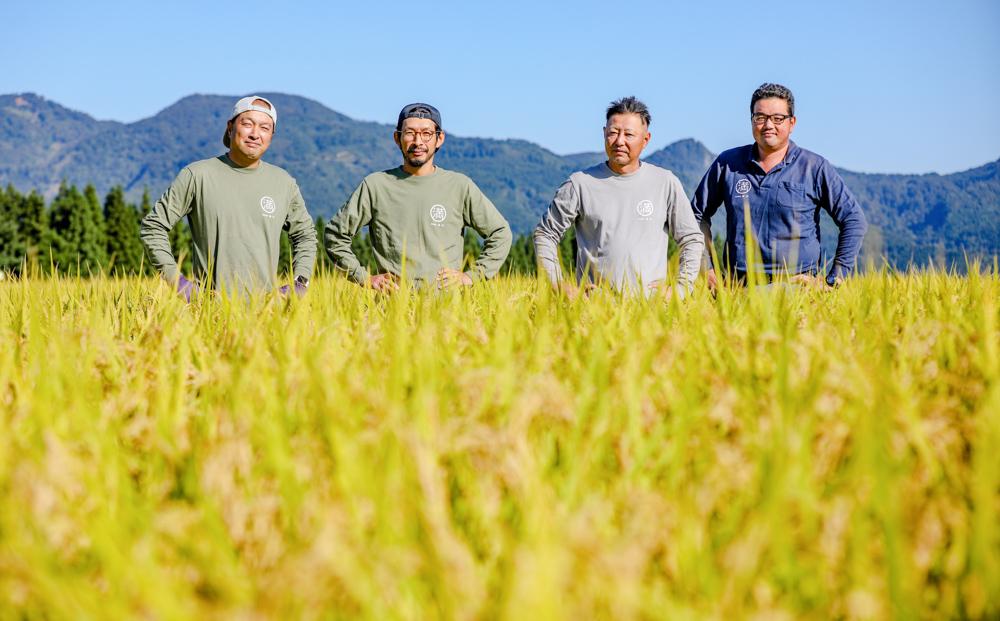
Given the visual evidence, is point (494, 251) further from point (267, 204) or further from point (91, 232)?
point (91, 232)

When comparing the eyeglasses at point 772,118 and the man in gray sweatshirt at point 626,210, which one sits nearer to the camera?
the man in gray sweatshirt at point 626,210

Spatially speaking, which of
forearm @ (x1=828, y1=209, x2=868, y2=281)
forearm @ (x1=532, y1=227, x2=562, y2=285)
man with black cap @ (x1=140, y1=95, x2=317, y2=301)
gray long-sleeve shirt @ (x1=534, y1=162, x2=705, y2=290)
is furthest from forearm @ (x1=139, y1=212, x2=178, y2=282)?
forearm @ (x1=828, y1=209, x2=868, y2=281)

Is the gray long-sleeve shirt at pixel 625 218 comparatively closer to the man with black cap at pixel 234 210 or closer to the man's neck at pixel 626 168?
the man's neck at pixel 626 168

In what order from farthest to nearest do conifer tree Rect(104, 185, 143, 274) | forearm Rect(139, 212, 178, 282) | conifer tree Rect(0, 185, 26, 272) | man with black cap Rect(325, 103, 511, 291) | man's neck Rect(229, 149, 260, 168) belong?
conifer tree Rect(0, 185, 26, 272), conifer tree Rect(104, 185, 143, 274), man with black cap Rect(325, 103, 511, 291), man's neck Rect(229, 149, 260, 168), forearm Rect(139, 212, 178, 282)

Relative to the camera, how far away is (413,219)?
18.2 feet

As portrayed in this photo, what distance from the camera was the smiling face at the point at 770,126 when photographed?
18.6ft

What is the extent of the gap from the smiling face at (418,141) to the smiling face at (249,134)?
86cm

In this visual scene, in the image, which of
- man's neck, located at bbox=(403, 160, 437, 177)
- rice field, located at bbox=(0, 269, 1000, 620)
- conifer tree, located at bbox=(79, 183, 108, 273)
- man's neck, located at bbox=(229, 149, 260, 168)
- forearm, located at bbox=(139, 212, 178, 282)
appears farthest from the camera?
conifer tree, located at bbox=(79, 183, 108, 273)

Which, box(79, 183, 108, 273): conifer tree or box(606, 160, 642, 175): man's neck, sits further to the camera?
box(79, 183, 108, 273): conifer tree

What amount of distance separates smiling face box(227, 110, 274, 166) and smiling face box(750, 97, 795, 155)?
3.39m

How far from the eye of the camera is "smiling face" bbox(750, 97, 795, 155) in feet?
18.6

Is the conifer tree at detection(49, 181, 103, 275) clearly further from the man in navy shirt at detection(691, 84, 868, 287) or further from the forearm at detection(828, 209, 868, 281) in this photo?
the forearm at detection(828, 209, 868, 281)

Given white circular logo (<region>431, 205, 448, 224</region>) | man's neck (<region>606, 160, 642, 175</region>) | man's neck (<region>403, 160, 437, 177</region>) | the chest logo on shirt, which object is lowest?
white circular logo (<region>431, 205, 448, 224</region>)

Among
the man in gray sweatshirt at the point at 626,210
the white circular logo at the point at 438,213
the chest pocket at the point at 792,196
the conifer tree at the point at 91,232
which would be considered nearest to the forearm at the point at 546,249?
the man in gray sweatshirt at the point at 626,210
